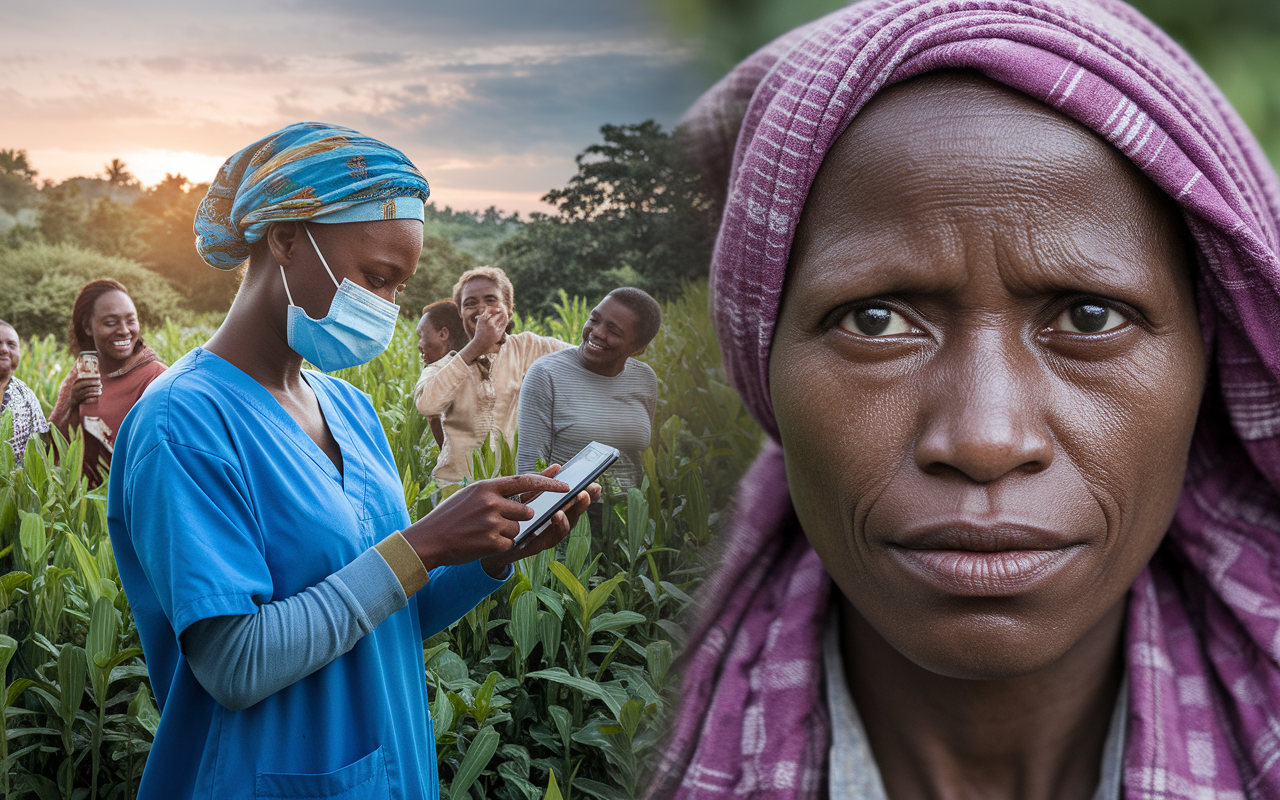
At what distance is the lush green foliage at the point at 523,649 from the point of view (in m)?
1.42

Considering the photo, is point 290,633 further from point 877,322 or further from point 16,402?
point 16,402

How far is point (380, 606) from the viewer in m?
1.01

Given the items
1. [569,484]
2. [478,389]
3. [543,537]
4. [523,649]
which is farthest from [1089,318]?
[478,389]

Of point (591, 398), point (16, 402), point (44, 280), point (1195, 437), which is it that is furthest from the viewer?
point (44, 280)

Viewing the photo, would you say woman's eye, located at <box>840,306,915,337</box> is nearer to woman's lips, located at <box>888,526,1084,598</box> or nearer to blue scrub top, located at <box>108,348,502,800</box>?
woman's lips, located at <box>888,526,1084,598</box>

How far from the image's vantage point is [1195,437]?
880 millimetres

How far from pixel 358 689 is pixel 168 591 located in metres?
0.29

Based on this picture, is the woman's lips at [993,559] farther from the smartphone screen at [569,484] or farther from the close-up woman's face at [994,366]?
the smartphone screen at [569,484]

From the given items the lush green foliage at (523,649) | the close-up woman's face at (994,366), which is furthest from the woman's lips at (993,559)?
the lush green foliage at (523,649)

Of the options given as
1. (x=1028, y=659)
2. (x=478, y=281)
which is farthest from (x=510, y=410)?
(x=1028, y=659)

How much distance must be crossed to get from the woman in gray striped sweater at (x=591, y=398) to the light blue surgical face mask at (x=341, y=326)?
1.50 feet

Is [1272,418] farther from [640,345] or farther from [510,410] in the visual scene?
[510,410]

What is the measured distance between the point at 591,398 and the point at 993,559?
1.06 meters

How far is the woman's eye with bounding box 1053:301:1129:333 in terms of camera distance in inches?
28.2
